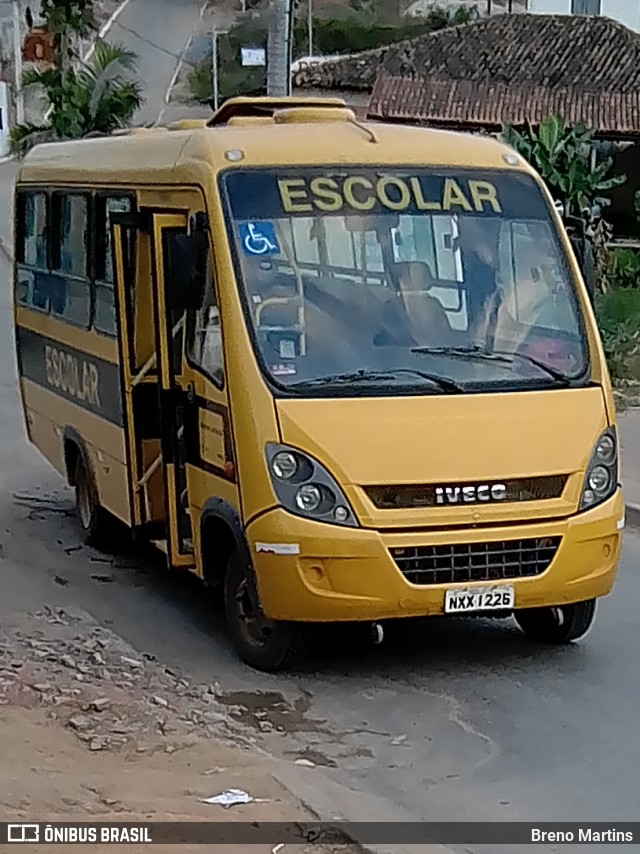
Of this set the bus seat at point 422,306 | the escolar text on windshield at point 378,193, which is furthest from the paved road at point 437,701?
the escolar text on windshield at point 378,193

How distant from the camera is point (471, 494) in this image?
759 centimetres

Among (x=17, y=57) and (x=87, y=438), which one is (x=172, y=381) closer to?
(x=87, y=438)

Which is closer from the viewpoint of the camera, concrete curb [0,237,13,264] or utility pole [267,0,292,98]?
utility pole [267,0,292,98]

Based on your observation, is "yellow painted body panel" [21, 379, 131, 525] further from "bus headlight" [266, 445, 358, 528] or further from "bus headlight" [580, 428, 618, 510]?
"bus headlight" [580, 428, 618, 510]

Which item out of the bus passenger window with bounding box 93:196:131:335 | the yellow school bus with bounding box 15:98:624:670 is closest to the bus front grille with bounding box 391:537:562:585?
the yellow school bus with bounding box 15:98:624:670

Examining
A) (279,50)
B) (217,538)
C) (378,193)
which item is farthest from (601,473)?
(279,50)

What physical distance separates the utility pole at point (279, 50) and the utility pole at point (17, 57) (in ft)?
119

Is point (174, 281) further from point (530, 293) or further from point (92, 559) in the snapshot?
point (92, 559)

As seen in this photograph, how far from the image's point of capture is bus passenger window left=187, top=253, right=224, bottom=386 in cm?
807

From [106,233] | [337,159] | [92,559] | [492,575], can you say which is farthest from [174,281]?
[92,559]

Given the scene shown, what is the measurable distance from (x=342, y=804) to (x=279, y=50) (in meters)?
14.9

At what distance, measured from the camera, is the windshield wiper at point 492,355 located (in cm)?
799

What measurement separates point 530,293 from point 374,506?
1.58m

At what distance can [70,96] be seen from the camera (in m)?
35.5
